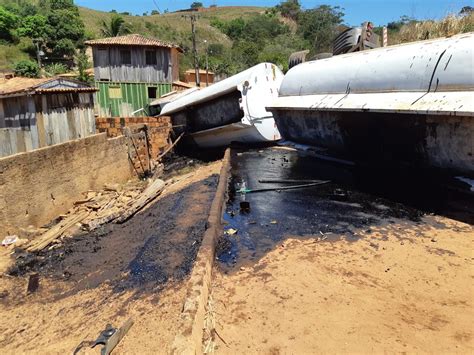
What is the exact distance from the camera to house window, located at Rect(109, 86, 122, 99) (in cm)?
2441

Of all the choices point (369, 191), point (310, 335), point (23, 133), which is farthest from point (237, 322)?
point (23, 133)

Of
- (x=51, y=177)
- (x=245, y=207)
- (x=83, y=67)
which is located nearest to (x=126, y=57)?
(x=83, y=67)

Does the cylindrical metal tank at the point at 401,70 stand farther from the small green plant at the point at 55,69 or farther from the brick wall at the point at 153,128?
Answer: the small green plant at the point at 55,69

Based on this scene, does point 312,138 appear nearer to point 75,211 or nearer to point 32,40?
point 75,211

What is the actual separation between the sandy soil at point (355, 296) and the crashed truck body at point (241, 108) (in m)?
6.15

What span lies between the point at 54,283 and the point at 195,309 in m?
3.85

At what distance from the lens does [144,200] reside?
879 cm

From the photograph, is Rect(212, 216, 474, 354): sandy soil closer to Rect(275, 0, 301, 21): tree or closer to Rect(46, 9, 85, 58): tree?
Rect(46, 9, 85, 58): tree

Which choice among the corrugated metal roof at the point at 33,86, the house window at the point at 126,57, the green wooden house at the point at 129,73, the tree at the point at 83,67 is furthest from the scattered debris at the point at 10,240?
the tree at the point at 83,67

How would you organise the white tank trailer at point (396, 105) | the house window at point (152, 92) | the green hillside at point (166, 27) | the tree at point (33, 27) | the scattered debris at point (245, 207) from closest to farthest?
the white tank trailer at point (396, 105), the scattered debris at point (245, 207), the house window at point (152, 92), the tree at point (33, 27), the green hillside at point (166, 27)

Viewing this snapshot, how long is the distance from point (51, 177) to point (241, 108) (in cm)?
501

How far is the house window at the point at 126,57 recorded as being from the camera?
24.1m

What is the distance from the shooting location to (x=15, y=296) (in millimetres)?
5602

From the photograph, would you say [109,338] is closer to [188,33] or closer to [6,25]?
[6,25]
